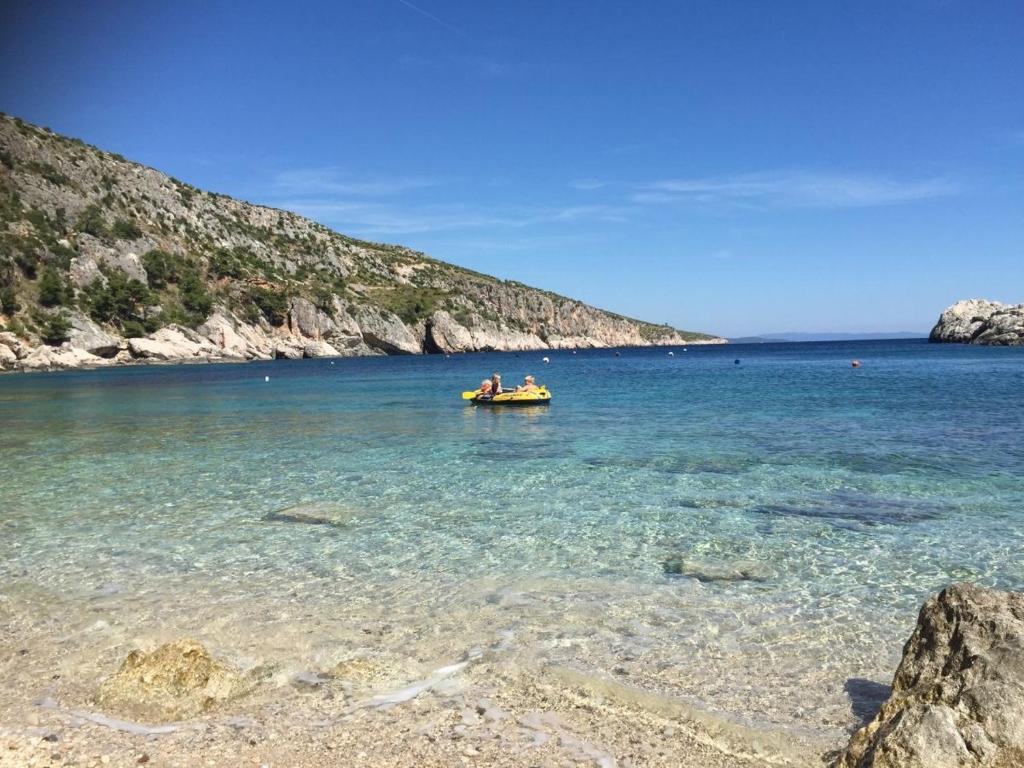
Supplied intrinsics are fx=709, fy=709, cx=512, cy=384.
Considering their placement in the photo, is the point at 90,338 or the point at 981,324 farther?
the point at 981,324

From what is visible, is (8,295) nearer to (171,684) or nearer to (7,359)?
(7,359)

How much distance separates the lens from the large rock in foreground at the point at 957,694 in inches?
148

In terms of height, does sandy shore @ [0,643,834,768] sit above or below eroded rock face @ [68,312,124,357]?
below

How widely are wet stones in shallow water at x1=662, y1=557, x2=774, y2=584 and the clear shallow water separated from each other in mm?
40

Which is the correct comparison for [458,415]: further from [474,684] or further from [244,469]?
[474,684]

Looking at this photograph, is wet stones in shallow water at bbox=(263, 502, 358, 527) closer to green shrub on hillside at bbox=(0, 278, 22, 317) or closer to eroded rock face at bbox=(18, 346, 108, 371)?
eroded rock face at bbox=(18, 346, 108, 371)

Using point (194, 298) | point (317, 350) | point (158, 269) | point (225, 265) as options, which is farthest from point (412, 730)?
point (225, 265)

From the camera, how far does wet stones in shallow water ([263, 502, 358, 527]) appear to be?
12.0 m

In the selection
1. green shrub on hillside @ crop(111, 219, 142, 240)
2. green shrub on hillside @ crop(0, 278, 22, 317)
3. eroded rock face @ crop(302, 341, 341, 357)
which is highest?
green shrub on hillside @ crop(111, 219, 142, 240)

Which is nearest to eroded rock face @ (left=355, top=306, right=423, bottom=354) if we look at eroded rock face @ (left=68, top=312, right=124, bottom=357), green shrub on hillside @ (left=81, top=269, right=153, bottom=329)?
green shrub on hillside @ (left=81, top=269, right=153, bottom=329)

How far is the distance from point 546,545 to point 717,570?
2520 millimetres

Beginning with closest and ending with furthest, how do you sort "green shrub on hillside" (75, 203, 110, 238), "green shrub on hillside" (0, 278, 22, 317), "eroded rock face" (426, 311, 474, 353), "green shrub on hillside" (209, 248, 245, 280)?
"green shrub on hillside" (0, 278, 22, 317) < "green shrub on hillside" (75, 203, 110, 238) < "green shrub on hillside" (209, 248, 245, 280) < "eroded rock face" (426, 311, 474, 353)

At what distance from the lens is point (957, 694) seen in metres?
4.15

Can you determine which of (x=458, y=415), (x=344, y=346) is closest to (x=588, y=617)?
(x=458, y=415)
